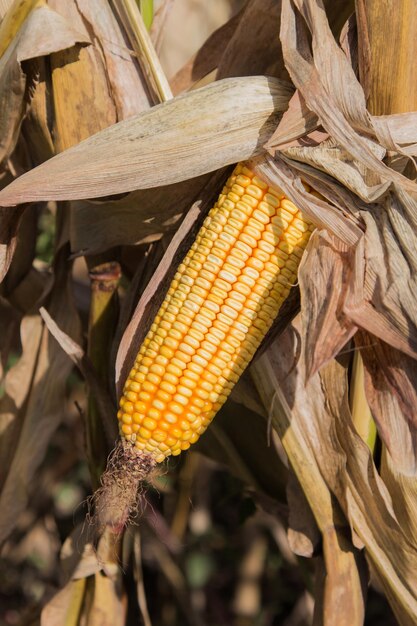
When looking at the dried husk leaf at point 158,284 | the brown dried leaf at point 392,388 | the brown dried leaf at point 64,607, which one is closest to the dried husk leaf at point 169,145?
the dried husk leaf at point 158,284

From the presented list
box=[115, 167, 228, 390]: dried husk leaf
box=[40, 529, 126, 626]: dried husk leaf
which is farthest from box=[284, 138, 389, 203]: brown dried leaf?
box=[40, 529, 126, 626]: dried husk leaf

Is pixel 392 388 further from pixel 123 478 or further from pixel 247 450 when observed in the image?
pixel 247 450

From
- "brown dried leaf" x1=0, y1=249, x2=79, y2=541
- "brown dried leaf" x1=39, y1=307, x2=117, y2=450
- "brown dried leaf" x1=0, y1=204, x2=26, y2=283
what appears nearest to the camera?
"brown dried leaf" x1=0, y1=204, x2=26, y2=283

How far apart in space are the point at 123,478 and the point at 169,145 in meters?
0.59

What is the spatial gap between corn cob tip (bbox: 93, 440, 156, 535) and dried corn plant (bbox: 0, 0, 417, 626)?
93 millimetres

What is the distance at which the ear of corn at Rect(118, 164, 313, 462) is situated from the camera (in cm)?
123

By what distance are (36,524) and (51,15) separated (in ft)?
6.86

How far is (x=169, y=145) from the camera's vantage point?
125cm

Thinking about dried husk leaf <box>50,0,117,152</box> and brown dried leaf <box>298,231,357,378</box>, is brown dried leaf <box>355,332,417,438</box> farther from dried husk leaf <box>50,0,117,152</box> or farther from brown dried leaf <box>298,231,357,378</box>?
dried husk leaf <box>50,0,117,152</box>

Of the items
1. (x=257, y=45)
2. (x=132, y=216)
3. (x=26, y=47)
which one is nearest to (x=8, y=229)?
(x=132, y=216)

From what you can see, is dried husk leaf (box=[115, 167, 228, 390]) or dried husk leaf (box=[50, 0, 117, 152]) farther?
dried husk leaf (box=[50, 0, 117, 152])

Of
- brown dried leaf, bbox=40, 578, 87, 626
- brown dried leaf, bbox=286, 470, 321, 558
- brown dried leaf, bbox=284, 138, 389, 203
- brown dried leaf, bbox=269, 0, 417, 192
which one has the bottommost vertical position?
brown dried leaf, bbox=40, 578, 87, 626

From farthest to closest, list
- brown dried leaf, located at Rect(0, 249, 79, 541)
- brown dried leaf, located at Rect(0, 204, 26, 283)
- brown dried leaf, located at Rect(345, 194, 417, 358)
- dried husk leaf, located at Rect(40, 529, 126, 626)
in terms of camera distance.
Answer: brown dried leaf, located at Rect(0, 249, 79, 541) < dried husk leaf, located at Rect(40, 529, 126, 626) < brown dried leaf, located at Rect(0, 204, 26, 283) < brown dried leaf, located at Rect(345, 194, 417, 358)

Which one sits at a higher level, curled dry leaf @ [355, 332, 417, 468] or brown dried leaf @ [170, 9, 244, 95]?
brown dried leaf @ [170, 9, 244, 95]
